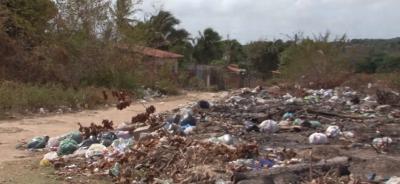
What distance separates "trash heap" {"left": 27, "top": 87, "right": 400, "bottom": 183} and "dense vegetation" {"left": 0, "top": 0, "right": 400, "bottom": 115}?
6021 mm

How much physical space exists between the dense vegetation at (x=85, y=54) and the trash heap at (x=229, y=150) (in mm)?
6021

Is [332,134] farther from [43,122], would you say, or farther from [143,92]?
[143,92]

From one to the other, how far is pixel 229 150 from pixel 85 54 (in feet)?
50.7

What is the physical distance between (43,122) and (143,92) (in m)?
10.1

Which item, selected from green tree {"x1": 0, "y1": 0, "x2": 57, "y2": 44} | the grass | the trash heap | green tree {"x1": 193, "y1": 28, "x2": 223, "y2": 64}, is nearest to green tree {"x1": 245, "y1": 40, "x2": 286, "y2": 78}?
green tree {"x1": 193, "y1": 28, "x2": 223, "y2": 64}

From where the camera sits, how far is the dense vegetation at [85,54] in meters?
18.0

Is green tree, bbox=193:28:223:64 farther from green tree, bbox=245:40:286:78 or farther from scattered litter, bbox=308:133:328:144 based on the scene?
scattered litter, bbox=308:133:328:144

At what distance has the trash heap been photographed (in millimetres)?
5207

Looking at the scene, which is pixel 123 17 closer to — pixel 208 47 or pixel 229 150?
pixel 229 150

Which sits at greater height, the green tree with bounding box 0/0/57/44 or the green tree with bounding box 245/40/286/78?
the green tree with bounding box 0/0/57/44

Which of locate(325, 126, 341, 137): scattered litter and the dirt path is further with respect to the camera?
the dirt path

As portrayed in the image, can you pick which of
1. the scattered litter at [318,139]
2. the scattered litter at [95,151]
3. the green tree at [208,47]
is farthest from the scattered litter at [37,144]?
the green tree at [208,47]

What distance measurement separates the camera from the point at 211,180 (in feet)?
17.3

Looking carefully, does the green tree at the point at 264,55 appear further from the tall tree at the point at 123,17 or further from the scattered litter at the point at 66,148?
the scattered litter at the point at 66,148
